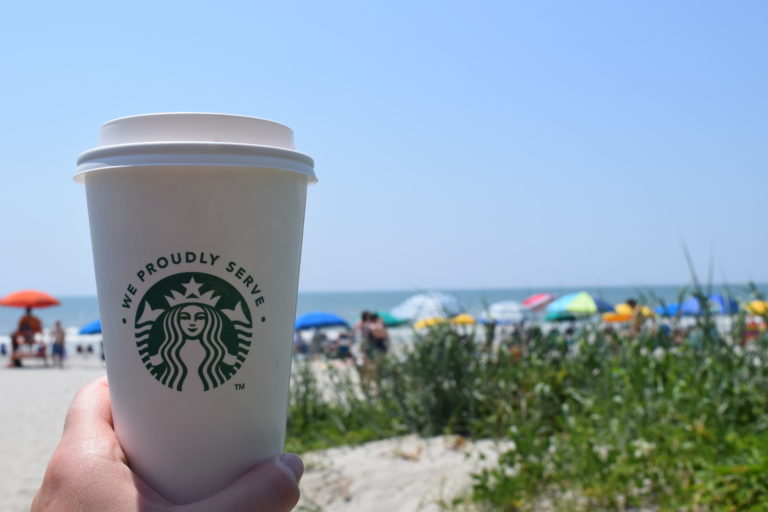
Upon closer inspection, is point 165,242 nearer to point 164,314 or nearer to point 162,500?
point 164,314

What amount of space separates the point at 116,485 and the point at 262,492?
31 cm

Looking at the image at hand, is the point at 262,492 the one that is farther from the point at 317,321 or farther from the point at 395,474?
the point at 317,321

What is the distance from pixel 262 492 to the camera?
1.55 metres

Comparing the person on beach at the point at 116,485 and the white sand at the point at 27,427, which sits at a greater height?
the person on beach at the point at 116,485

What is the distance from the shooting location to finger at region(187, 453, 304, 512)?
4.98 ft

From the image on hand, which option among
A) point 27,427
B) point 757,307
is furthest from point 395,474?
point 27,427

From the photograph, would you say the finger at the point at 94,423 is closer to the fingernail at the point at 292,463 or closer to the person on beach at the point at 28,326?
the fingernail at the point at 292,463

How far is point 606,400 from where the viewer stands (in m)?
4.78

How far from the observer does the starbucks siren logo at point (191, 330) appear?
156 centimetres

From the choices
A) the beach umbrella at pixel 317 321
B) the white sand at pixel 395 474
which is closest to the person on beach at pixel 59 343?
the beach umbrella at pixel 317 321

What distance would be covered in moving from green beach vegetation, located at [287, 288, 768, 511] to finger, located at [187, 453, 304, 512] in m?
2.69

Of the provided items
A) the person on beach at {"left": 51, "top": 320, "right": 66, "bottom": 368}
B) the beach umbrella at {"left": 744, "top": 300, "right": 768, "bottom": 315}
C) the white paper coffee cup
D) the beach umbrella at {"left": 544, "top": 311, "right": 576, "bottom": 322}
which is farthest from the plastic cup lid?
the beach umbrella at {"left": 544, "top": 311, "right": 576, "bottom": 322}

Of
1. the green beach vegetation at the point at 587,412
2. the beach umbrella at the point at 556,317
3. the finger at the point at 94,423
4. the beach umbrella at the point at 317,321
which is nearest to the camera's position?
the finger at the point at 94,423

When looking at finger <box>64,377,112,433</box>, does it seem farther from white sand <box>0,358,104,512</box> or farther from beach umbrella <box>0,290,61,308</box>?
beach umbrella <box>0,290,61,308</box>
